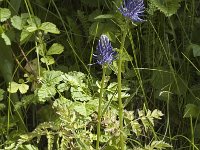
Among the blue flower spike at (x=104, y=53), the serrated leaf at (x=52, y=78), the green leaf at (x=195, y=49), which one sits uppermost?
the blue flower spike at (x=104, y=53)

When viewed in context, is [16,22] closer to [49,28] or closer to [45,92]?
[49,28]

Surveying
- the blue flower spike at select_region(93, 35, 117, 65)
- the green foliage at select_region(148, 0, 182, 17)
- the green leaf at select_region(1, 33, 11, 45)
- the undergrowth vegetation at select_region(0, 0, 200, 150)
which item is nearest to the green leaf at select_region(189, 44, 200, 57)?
the undergrowth vegetation at select_region(0, 0, 200, 150)

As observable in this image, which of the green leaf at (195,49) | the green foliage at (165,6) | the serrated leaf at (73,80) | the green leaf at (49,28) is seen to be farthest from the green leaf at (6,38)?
the green leaf at (195,49)

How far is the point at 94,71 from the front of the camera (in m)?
1.77

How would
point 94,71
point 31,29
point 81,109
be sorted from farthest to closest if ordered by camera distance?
point 94,71
point 31,29
point 81,109

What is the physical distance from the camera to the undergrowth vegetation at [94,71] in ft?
4.97

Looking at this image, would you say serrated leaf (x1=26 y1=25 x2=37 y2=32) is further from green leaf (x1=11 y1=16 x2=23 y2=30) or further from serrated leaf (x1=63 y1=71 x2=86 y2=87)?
serrated leaf (x1=63 y1=71 x2=86 y2=87)

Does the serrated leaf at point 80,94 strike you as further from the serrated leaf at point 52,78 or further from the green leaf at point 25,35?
the green leaf at point 25,35

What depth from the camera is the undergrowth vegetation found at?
1.51 m

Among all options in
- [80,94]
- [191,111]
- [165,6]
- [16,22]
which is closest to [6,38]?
[16,22]

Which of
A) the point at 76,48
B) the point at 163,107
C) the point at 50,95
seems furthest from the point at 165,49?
the point at 50,95

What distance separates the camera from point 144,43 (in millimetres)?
1761

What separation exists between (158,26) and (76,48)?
0.30 meters

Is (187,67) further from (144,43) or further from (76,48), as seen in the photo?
(76,48)
